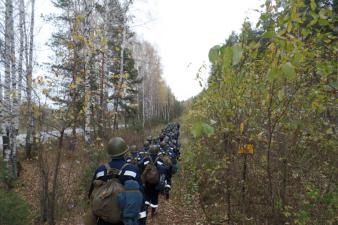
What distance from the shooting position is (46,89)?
6527mm

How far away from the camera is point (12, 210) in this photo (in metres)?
5.09

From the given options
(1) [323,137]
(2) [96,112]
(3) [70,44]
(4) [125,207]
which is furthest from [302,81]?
(2) [96,112]

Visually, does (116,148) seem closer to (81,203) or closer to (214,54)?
(214,54)

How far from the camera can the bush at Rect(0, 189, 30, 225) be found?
4980 millimetres

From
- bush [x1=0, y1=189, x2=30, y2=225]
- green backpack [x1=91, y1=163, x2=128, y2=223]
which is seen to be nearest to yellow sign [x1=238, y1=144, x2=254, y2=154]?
green backpack [x1=91, y1=163, x2=128, y2=223]

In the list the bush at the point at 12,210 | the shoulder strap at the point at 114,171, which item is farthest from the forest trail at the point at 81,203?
the shoulder strap at the point at 114,171

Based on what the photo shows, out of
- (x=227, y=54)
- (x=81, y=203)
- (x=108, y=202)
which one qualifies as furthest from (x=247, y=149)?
(x=81, y=203)

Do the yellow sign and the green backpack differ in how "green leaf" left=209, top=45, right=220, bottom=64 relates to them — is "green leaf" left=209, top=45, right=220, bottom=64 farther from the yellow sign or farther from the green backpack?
the yellow sign

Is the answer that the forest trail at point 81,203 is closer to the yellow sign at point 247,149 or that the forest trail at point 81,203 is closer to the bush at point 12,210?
the bush at point 12,210

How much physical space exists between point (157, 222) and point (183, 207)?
1.53 m

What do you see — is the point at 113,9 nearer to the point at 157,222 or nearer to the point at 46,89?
the point at 46,89

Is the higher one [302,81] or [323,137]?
[302,81]

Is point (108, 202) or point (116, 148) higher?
point (116, 148)

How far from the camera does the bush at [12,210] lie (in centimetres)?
498
